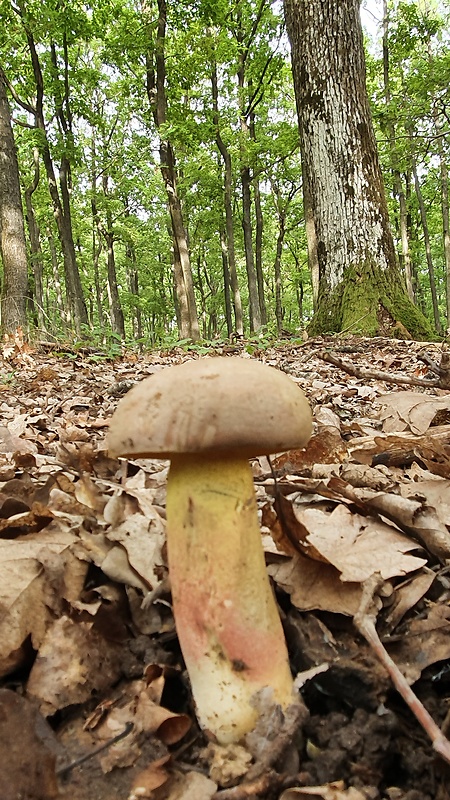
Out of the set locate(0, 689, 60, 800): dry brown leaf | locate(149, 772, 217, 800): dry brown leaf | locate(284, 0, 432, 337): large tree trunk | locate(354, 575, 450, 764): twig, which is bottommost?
locate(149, 772, 217, 800): dry brown leaf

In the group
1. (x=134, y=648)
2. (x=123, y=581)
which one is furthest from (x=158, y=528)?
(x=134, y=648)

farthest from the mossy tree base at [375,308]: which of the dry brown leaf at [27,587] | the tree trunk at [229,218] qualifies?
the tree trunk at [229,218]

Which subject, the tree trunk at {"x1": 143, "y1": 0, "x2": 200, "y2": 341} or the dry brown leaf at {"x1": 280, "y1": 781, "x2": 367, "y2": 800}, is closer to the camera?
the dry brown leaf at {"x1": 280, "y1": 781, "x2": 367, "y2": 800}

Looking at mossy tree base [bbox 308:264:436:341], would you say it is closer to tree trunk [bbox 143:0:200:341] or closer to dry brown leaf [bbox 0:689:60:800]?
dry brown leaf [bbox 0:689:60:800]

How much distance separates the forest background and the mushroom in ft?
17.8

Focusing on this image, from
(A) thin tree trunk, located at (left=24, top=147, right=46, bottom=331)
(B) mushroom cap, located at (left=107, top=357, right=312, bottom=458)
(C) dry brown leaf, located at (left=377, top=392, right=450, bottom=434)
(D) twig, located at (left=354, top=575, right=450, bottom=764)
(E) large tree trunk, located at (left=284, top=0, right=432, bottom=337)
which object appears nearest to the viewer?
(D) twig, located at (left=354, top=575, right=450, bottom=764)

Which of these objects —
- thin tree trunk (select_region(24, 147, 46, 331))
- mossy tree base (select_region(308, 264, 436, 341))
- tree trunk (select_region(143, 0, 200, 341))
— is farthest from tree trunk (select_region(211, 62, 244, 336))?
mossy tree base (select_region(308, 264, 436, 341))

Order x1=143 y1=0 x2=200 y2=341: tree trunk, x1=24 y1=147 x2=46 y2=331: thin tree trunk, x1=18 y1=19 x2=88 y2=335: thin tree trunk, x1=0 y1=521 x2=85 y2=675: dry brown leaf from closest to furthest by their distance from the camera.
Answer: x1=0 y1=521 x2=85 y2=675: dry brown leaf → x1=143 y1=0 x2=200 y2=341: tree trunk → x1=18 y1=19 x2=88 y2=335: thin tree trunk → x1=24 y1=147 x2=46 y2=331: thin tree trunk

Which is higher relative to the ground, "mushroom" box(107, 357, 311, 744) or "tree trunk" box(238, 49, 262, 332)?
"tree trunk" box(238, 49, 262, 332)

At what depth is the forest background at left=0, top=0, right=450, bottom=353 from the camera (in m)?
13.6

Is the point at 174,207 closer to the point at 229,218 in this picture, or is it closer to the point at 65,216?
the point at 65,216

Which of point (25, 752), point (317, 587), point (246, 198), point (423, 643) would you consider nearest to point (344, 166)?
point (317, 587)

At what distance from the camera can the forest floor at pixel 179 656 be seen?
110 cm

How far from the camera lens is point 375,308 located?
6.39m
